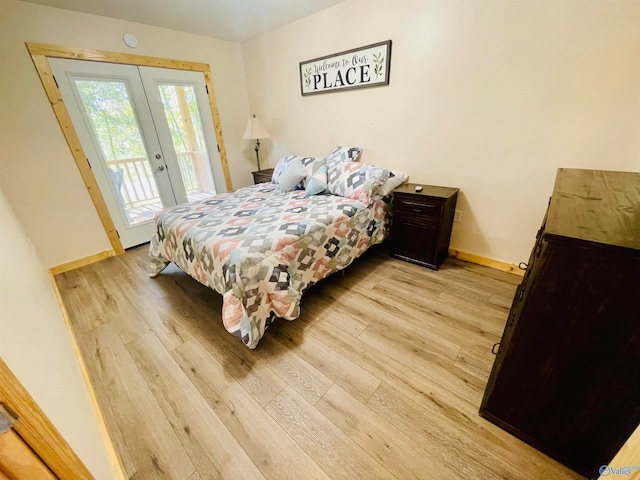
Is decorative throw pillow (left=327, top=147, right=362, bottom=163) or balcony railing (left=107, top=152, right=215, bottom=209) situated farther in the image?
balcony railing (left=107, top=152, right=215, bottom=209)

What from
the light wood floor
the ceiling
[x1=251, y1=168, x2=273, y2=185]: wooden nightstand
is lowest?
the light wood floor

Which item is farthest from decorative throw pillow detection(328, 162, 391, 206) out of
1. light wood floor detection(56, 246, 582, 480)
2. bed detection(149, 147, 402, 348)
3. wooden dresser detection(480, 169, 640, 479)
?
wooden dresser detection(480, 169, 640, 479)

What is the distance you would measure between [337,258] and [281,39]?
3.04m

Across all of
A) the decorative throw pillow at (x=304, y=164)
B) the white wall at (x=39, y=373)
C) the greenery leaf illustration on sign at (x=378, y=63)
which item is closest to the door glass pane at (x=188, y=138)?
the decorative throw pillow at (x=304, y=164)

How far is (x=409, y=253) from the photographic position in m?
2.52

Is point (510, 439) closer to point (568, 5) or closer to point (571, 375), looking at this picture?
point (571, 375)

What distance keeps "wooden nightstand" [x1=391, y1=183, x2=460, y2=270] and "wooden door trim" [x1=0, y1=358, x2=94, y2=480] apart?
7.93 feet

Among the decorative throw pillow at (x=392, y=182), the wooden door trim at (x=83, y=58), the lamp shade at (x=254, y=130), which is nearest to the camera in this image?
the wooden door trim at (x=83, y=58)

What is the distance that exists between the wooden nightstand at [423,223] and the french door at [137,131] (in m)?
2.98

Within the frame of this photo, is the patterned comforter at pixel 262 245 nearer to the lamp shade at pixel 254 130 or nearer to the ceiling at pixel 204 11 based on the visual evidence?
the lamp shade at pixel 254 130

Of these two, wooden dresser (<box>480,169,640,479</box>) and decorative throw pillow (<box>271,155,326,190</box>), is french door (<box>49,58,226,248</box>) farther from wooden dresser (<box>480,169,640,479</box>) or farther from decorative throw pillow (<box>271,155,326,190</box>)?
wooden dresser (<box>480,169,640,479</box>)

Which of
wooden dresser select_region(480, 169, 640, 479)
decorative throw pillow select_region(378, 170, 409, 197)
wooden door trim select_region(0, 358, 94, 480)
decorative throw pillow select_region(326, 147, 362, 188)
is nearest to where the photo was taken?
wooden door trim select_region(0, 358, 94, 480)

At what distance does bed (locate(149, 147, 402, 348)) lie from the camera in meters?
1.57

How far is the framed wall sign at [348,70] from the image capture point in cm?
246
